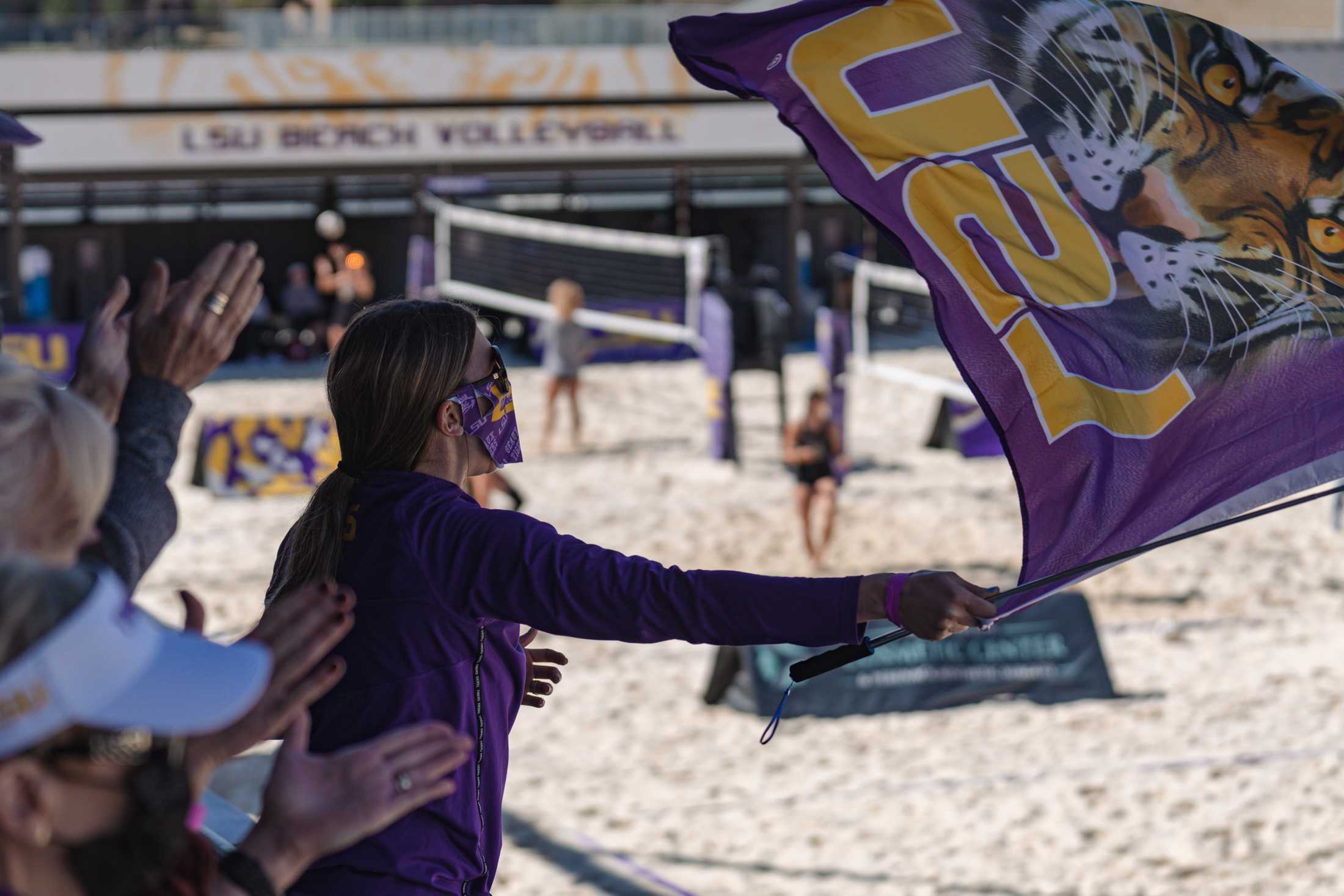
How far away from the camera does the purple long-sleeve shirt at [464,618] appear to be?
1.83m

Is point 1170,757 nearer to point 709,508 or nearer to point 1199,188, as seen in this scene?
point 1199,188

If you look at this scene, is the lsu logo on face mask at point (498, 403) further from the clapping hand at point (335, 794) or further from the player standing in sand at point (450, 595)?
the clapping hand at point (335, 794)

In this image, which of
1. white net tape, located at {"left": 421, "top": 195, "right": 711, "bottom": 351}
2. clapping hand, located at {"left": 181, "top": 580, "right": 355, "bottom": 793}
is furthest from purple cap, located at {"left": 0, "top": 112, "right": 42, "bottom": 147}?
white net tape, located at {"left": 421, "top": 195, "right": 711, "bottom": 351}

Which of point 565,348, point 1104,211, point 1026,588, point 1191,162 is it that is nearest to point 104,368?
point 1026,588

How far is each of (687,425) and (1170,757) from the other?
946 centimetres

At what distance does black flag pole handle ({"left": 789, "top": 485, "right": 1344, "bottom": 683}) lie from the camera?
210 cm

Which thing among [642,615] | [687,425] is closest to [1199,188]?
[642,615]

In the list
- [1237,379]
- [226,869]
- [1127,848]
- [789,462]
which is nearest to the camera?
[226,869]

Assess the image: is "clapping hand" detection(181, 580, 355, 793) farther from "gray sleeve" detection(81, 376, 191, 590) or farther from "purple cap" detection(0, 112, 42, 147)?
"purple cap" detection(0, 112, 42, 147)

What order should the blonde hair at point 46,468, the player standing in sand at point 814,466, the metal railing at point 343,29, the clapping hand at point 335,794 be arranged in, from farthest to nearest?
the metal railing at point 343,29, the player standing in sand at point 814,466, the clapping hand at point 335,794, the blonde hair at point 46,468

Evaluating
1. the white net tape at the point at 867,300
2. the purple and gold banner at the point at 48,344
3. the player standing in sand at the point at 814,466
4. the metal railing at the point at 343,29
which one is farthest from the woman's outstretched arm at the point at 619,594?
the metal railing at the point at 343,29

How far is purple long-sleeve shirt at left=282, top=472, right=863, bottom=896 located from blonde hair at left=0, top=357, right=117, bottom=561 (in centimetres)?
62

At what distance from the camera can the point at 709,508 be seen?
1112 centimetres

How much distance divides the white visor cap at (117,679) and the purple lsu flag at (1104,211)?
1.72 metres
